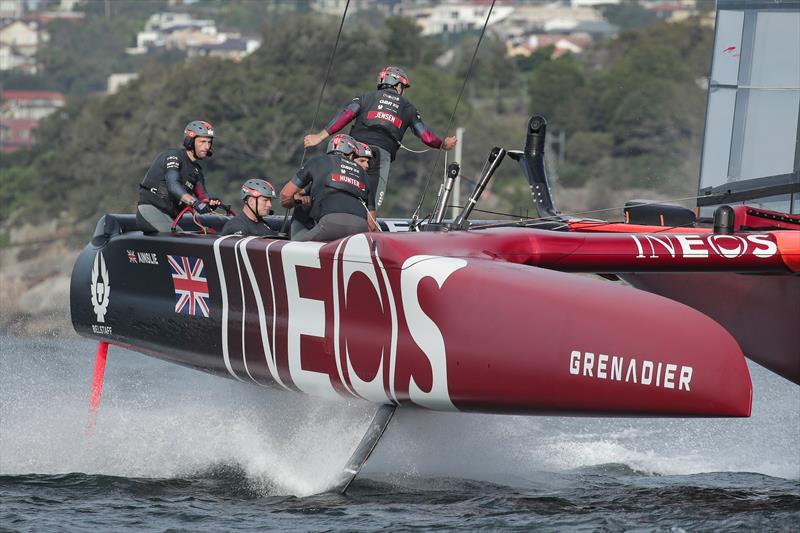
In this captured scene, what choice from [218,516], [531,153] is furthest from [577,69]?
[218,516]

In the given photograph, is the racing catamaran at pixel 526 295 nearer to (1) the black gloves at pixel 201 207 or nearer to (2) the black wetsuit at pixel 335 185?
(1) the black gloves at pixel 201 207

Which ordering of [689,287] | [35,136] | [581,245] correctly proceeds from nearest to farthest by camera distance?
1. [581,245]
2. [689,287]
3. [35,136]

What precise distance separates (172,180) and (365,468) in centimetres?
186

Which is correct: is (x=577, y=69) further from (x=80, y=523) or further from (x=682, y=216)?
(x=80, y=523)

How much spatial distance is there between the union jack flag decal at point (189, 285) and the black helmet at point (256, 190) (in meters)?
0.44

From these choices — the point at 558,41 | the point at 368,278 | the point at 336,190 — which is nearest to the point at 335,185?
the point at 336,190

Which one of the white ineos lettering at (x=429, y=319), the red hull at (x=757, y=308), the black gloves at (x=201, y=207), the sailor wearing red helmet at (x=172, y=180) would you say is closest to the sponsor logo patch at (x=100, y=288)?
the sailor wearing red helmet at (x=172, y=180)

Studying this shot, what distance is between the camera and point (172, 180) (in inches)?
300

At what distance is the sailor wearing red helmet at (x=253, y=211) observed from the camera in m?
7.09

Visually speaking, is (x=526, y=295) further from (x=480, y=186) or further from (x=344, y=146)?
(x=344, y=146)

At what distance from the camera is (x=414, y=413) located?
6781 millimetres

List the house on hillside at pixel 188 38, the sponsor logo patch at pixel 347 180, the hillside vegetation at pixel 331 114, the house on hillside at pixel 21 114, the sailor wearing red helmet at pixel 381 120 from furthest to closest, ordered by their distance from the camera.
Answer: the house on hillside at pixel 188 38, the house on hillside at pixel 21 114, the hillside vegetation at pixel 331 114, the sailor wearing red helmet at pixel 381 120, the sponsor logo patch at pixel 347 180

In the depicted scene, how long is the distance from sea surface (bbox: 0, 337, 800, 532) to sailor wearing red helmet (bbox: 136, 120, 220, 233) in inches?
40.6

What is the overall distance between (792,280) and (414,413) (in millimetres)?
1893
